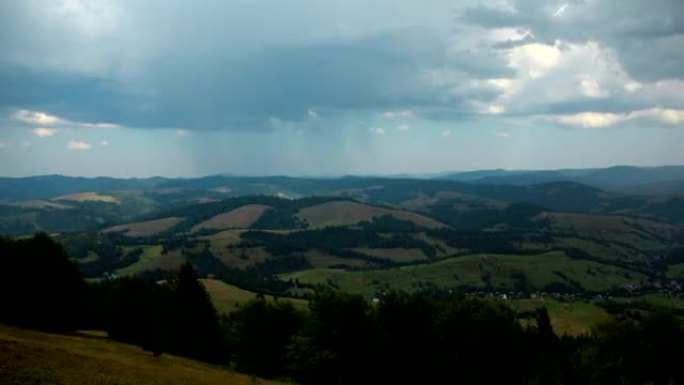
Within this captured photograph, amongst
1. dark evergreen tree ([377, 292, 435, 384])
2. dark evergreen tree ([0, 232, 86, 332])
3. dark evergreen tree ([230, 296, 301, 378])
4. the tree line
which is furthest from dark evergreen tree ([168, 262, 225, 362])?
dark evergreen tree ([377, 292, 435, 384])

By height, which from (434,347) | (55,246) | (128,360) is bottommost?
(434,347)

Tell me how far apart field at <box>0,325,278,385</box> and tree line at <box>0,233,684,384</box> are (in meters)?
10.7

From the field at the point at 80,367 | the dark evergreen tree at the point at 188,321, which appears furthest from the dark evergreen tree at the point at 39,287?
the dark evergreen tree at the point at 188,321

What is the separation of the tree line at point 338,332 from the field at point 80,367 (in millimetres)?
10714

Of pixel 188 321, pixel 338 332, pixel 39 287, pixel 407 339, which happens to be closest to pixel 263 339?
pixel 188 321

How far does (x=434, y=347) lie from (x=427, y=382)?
4982 millimetres

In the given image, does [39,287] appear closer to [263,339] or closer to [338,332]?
[263,339]

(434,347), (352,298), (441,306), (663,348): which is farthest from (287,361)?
(663,348)

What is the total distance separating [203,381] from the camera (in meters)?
51.0

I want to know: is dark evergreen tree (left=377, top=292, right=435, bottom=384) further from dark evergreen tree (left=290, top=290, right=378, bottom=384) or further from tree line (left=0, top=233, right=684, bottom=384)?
dark evergreen tree (left=290, top=290, right=378, bottom=384)

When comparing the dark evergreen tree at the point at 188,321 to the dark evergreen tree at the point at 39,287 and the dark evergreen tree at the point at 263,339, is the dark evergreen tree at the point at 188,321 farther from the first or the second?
the dark evergreen tree at the point at 39,287

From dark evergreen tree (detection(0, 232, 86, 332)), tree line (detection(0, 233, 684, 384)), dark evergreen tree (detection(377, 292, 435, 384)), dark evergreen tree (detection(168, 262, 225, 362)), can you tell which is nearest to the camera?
dark evergreen tree (detection(0, 232, 86, 332))

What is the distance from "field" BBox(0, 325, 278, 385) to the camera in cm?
3962

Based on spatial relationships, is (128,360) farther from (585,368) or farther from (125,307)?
(585,368)
